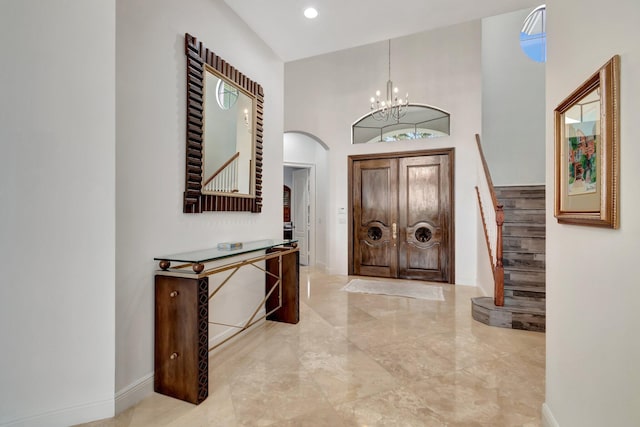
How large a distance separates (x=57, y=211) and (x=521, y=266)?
15.1 feet

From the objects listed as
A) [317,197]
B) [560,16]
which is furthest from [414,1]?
[317,197]

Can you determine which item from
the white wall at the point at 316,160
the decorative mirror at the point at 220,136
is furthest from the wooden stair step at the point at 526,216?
the decorative mirror at the point at 220,136

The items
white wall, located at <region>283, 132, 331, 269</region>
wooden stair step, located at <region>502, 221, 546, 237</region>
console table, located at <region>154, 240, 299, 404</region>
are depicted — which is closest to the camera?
console table, located at <region>154, 240, 299, 404</region>

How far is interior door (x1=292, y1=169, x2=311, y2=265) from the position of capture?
23.0 ft

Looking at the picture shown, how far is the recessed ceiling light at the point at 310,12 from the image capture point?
108 inches

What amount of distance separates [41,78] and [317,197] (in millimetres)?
5242

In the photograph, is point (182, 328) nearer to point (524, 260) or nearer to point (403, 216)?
point (524, 260)

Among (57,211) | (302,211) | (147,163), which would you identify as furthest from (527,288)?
(302,211)

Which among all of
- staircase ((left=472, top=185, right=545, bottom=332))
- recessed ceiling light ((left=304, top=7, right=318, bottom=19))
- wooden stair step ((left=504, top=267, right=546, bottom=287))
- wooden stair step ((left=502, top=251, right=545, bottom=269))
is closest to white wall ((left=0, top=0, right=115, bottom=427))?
recessed ceiling light ((left=304, top=7, right=318, bottom=19))

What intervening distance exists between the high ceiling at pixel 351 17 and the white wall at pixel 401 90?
2384mm

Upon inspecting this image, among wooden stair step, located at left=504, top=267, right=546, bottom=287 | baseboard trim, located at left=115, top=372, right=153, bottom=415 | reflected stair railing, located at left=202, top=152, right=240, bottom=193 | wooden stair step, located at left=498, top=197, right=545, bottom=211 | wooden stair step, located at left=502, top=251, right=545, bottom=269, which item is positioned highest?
reflected stair railing, located at left=202, top=152, right=240, bottom=193

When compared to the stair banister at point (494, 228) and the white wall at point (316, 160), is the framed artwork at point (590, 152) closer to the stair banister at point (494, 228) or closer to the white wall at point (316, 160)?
the stair banister at point (494, 228)

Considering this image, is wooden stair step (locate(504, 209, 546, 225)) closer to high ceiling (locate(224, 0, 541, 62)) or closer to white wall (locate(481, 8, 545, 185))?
white wall (locate(481, 8, 545, 185))

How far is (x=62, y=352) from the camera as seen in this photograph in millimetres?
1692
